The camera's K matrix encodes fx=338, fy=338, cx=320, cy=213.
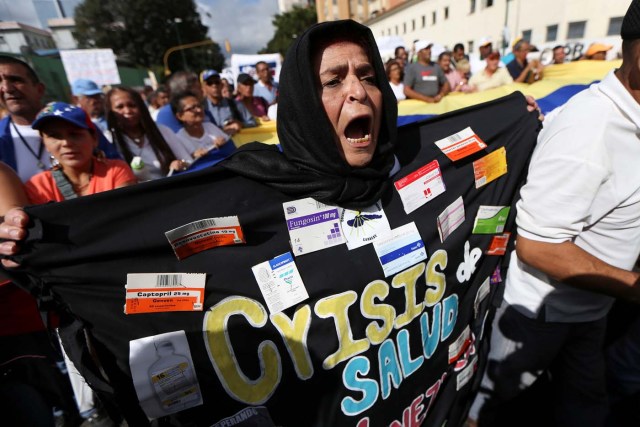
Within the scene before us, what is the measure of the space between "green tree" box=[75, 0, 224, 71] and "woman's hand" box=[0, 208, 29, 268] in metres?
44.9

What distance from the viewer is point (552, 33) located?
25.0 metres

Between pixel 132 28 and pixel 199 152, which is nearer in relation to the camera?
pixel 199 152

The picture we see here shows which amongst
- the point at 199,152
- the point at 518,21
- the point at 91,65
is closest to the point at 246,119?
the point at 199,152

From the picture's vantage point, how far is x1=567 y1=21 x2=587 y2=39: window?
23203 millimetres

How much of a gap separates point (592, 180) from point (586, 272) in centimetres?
39

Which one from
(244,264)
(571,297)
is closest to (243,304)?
(244,264)

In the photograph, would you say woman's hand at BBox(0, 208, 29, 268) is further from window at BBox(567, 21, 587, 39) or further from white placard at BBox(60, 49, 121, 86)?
window at BBox(567, 21, 587, 39)

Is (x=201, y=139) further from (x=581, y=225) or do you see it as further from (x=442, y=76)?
(x=442, y=76)

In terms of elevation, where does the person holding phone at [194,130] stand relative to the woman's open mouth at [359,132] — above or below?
below

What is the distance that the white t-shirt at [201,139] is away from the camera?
10.9 feet

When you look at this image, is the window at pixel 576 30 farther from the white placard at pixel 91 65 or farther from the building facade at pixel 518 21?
the white placard at pixel 91 65

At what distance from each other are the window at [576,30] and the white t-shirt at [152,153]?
98.7ft

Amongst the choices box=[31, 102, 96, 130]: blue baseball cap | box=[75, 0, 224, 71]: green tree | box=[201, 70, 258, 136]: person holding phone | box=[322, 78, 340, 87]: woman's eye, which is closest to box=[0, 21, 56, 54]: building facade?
box=[75, 0, 224, 71]: green tree

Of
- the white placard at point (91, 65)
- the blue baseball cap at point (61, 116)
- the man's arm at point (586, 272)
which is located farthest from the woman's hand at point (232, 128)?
the white placard at point (91, 65)
